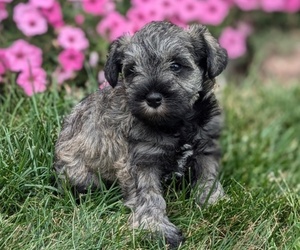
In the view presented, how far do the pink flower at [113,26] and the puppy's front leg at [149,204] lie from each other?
2735 mm

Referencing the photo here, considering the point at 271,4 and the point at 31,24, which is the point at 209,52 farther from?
the point at 271,4

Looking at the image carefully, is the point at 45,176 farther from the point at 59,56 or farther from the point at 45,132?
the point at 59,56

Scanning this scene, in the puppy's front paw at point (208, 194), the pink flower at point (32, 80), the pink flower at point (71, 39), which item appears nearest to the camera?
the puppy's front paw at point (208, 194)

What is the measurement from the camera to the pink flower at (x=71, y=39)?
6.88m

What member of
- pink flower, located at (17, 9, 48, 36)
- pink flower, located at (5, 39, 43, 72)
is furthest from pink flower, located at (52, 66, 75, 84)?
pink flower, located at (17, 9, 48, 36)

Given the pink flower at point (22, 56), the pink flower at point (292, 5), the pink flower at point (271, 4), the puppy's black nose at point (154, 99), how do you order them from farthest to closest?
1. the pink flower at point (292, 5)
2. the pink flower at point (271, 4)
3. the pink flower at point (22, 56)
4. the puppy's black nose at point (154, 99)

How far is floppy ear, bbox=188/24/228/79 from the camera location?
471 cm

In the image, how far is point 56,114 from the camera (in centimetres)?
559

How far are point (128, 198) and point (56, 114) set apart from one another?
1154mm

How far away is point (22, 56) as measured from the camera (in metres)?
6.59

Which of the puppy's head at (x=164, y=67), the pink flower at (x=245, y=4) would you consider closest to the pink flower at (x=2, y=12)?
the puppy's head at (x=164, y=67)

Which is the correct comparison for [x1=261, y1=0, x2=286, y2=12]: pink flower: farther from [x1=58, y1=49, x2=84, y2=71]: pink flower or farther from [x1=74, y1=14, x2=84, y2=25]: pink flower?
[x1=58, y1=49, x2=84, y2=71]: pink flower

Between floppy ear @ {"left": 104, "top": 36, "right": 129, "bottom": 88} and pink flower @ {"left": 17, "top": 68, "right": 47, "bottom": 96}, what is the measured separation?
1472 mm

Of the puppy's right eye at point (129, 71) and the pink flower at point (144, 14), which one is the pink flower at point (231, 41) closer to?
the pink flower at point (144, 14)
